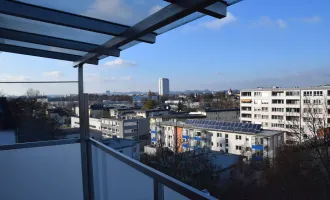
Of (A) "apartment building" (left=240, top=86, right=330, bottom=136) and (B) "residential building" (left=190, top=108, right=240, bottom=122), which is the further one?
(B) "residential building" (left=190, top=108, right=240, bottom=122)

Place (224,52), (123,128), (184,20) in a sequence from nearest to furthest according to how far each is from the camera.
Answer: (184,20) < (224,52) < (123,128)

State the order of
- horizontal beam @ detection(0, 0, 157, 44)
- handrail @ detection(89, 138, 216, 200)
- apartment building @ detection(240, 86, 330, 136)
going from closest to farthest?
handrail @ detection(89, 138, 216, 200)
horizontal beam @ detection(0, 0, 157, 44)
apartment building @ detection(240, 86, 330, 136)

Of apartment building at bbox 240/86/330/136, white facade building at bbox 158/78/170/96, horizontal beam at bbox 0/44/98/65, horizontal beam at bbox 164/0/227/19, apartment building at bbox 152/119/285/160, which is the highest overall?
white facade building at bbox 158/78/170/96

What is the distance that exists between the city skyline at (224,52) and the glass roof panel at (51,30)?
0.96 ft

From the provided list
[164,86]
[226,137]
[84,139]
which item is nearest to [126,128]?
[226,137]

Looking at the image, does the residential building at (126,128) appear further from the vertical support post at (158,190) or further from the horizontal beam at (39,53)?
the vertical support post at (158,190)

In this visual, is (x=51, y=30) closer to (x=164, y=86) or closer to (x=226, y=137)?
(x=226, y=137)

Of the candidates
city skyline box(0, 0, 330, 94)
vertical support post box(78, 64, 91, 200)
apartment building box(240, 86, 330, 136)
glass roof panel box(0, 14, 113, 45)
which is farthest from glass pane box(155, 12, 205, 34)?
apartment building box(240, 86, 330, 136)

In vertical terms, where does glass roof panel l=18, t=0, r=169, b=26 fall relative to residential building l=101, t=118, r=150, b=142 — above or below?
above

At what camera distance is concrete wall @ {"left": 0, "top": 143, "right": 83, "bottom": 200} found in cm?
265

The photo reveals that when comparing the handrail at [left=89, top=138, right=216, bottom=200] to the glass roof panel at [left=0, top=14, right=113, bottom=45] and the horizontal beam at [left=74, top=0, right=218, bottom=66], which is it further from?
the glass roof panel at [left=0, top=14, right=113, bottom=45]

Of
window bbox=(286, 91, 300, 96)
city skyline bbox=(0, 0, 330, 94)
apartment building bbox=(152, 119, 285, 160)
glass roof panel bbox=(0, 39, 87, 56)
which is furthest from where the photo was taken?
window bbox=(286, 91, 300, 96)

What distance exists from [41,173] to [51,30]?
1.55 metres

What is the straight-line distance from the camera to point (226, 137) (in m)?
20.6
